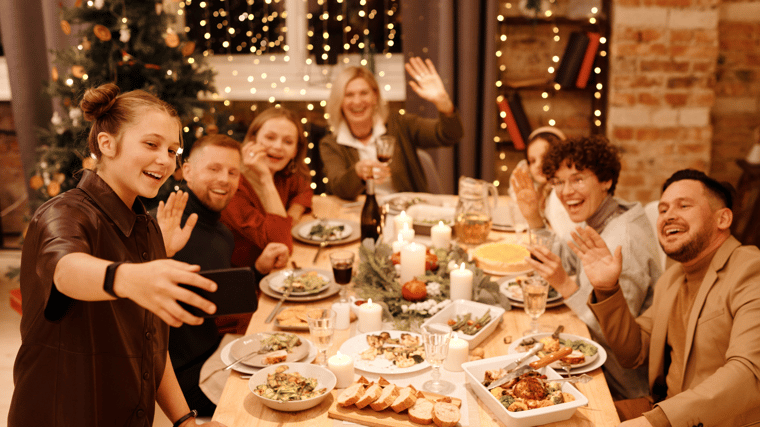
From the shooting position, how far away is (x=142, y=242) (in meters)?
1.27

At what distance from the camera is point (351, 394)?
1.30 metres

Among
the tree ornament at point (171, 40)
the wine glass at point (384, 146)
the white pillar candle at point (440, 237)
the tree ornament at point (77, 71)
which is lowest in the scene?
the white pillar candle at point (440, 237)

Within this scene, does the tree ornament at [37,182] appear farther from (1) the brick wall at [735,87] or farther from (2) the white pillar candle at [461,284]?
(1) the brick wall at [735,87]

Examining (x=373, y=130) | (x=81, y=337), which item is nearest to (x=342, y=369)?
(x=81, y=337)

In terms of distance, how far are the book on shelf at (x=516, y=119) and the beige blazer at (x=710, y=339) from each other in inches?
98.6

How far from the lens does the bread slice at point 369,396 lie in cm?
128

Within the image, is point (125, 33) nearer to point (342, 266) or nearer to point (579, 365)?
point (342, 266)

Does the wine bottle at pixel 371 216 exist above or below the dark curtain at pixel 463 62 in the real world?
below

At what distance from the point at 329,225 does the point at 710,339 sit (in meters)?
1.52

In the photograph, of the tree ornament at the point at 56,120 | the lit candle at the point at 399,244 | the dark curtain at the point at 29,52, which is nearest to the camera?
the lit candle at the point at 399,244

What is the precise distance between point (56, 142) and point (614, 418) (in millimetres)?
3194

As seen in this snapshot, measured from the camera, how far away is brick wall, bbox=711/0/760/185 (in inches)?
153

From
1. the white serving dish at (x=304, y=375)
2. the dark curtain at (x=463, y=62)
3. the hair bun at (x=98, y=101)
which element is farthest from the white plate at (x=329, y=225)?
the dark curtain at (x=463, y=62)

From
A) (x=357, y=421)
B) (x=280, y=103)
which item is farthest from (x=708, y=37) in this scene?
(x=357, y=421)
